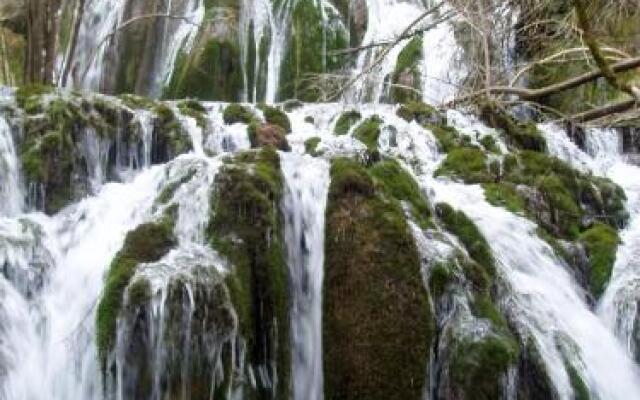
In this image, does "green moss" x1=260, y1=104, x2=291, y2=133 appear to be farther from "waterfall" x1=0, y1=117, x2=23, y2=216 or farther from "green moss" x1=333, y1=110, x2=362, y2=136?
"waterfall" x1=0, y1=117, x2=23, y2=216

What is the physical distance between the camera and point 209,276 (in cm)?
570

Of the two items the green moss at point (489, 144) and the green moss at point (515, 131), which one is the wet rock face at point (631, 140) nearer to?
the green moss at point (515, 131)

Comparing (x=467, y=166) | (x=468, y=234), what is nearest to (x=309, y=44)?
(x=467, y=166)

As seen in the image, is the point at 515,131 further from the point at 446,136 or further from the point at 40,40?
the point at 40,40

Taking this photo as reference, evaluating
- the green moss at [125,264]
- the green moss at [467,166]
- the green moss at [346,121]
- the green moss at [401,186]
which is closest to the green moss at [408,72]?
the green moss at [346,121]

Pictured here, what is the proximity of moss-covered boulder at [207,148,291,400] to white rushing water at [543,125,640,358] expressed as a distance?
288 centimetres

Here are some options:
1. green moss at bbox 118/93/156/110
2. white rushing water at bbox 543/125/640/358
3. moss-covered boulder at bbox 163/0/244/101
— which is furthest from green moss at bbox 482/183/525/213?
moss-covered boulder at bbox 163/0/244/101

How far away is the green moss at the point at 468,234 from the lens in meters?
6.97

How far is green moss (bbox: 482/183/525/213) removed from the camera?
8.61 m

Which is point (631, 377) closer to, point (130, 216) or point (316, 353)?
point (316, 353)

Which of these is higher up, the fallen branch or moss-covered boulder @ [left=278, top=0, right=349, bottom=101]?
moss-covered boulder @ [left=278, top=0, right=349, bottom=101]

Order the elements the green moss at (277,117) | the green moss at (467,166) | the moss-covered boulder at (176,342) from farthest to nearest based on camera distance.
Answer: the green moss at (277,117) → the green moss at (467,166) → the moss-covered boulder at (176,342)

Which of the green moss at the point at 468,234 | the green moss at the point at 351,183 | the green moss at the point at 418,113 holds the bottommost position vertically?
the green moss at the point at 468,234

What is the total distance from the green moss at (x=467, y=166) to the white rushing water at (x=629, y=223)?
5.06 feet
